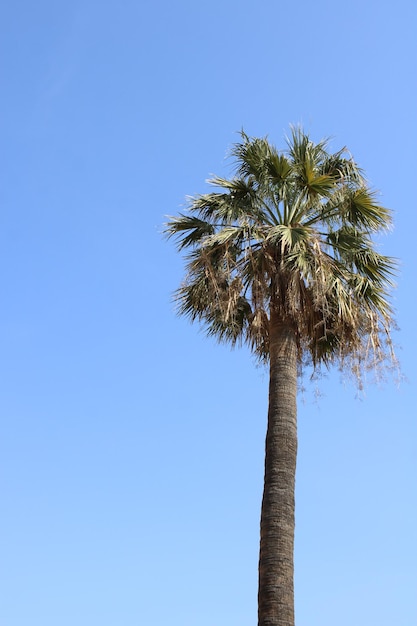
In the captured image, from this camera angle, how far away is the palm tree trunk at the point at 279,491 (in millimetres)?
11133

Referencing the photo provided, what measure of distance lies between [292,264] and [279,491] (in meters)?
3.95

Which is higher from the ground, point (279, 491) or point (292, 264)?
point (292, 264)

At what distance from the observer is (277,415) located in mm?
12766

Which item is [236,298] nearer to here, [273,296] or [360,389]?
[273,296]

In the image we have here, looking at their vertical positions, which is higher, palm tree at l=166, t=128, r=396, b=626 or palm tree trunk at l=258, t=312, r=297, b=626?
palm tree at l=166, t=128, r=396, b=626

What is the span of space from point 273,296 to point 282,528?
410cm

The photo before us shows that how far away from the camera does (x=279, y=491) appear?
472 inches

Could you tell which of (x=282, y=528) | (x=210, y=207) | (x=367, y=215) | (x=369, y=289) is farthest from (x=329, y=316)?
(x=282, y=528)

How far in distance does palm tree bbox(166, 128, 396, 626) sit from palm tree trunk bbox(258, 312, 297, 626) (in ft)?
0.13

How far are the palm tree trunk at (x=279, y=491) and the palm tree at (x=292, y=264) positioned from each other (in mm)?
38

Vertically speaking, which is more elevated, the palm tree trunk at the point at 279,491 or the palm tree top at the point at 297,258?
the palm tree top at the point at 297,258

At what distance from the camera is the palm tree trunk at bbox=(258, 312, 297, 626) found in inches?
438

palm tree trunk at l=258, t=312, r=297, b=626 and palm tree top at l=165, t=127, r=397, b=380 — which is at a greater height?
palm tree top at l=165, t=127, r=397, b=380

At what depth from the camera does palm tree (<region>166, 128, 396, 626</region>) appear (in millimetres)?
13930
